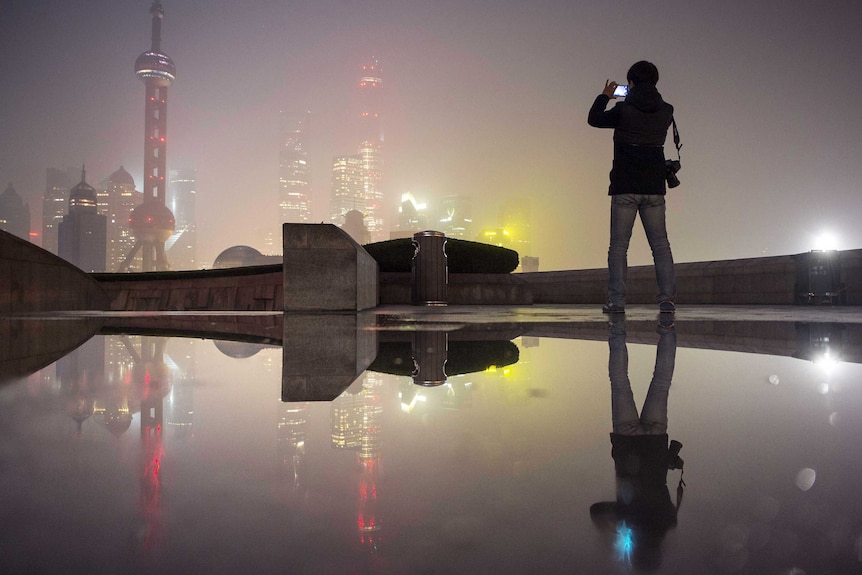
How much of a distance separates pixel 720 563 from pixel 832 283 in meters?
12.0

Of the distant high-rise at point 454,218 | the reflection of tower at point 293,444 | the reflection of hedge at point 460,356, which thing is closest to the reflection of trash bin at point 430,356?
the reflection of hedge at point 460,356

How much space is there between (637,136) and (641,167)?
14.5 inches

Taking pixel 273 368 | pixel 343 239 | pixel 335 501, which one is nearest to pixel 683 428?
pixel 335 501

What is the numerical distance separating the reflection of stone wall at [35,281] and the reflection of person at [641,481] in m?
9.17

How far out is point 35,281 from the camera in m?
8.69

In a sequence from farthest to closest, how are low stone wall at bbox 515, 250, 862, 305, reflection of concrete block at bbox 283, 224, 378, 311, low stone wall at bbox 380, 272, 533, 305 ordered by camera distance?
low stone wall at bbox 380, 272, 533, 305 → low stone wall at bbox 515, 250, 862, 305 → reflection of concrete block at bbox 283, 224, 378, 311

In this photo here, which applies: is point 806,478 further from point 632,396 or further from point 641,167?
point 641,167

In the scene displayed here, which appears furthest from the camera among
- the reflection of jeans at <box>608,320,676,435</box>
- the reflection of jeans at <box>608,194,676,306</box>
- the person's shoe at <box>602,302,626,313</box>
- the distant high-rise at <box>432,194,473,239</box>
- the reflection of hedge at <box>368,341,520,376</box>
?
the distant high-rise at <box>432,194,473,239</box>

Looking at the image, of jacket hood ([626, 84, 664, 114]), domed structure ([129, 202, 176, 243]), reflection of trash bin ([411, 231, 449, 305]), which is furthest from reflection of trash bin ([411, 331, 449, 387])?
domed structure ([129, 202, 176, 243])

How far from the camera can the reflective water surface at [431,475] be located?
69 centimetres

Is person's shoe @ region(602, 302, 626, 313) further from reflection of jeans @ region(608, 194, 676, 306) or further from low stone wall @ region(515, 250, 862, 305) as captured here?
low stone wall @ region(515, 250, 862, 305)

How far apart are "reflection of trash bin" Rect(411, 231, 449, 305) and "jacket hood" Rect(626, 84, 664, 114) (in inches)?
214

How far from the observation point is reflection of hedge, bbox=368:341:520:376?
2.54m

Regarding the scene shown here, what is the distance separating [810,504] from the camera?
33.0 inches
